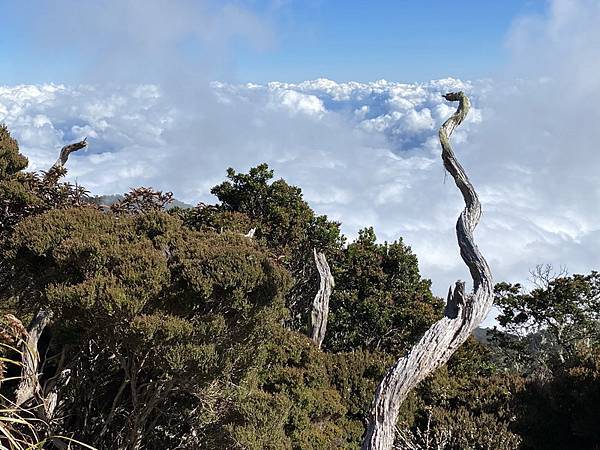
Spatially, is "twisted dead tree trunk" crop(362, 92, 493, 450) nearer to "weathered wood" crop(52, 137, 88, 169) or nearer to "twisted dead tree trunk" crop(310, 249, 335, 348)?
"twisted dead tree trunk" crop(310, 249, 335, 348)

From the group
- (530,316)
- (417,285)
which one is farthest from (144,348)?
(530,316)

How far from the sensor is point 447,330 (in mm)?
5832

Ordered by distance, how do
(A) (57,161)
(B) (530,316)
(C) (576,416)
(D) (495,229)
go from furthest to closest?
(D) (495,229) < (B) (530,316) < (A) (57,161) < (C) (576,416)

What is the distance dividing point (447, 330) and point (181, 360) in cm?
261

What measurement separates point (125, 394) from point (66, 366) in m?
1.01

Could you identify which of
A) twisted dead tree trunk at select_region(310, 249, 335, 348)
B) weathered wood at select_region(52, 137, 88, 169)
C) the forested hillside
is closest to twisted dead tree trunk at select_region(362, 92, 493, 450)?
the forested hillside

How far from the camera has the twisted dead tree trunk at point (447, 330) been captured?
5.57m

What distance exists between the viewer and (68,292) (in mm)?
5551

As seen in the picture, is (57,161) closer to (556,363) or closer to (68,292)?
(68,292)

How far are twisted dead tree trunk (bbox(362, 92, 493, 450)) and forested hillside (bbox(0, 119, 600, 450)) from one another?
1.62 m

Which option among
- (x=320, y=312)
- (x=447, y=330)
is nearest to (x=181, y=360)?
(x=447, y=330)

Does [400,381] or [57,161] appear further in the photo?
[57,161]

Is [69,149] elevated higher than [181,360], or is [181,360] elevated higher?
[69,149]

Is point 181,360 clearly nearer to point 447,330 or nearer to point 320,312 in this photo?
point 447,330
